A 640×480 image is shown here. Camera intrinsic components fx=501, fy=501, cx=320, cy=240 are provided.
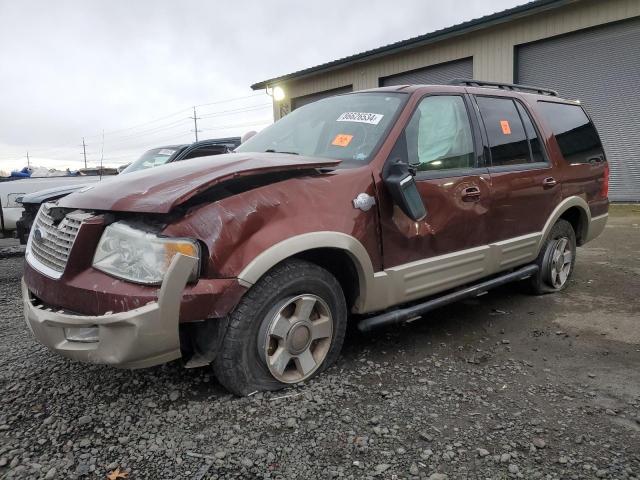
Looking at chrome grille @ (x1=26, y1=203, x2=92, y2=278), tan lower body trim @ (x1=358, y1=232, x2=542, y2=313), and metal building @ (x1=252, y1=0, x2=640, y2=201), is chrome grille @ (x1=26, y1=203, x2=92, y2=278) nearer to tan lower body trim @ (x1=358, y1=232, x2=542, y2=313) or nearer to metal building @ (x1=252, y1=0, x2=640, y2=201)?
tan lower body trim @ (x1=358, y1=232, x2=542, y2=313)

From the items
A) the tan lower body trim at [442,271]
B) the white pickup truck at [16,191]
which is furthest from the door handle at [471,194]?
the white pickup truck at [16,191]

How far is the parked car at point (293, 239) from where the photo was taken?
232 centimetres

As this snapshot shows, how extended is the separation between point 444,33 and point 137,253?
12227 mm

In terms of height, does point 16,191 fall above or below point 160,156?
below

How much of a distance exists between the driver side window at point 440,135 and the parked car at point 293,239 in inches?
0.5

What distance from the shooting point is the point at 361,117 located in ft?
11.1

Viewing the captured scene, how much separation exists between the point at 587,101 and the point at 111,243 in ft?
38.2

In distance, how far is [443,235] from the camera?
130 inches

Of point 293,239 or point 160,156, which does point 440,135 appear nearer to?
point 293,239

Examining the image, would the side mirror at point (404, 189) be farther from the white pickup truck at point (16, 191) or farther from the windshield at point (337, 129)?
the white pickup truck at point (16, 191)

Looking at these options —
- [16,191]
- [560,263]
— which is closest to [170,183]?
[560,263]

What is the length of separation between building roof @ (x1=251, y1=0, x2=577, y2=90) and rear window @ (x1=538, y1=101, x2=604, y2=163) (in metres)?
7.10

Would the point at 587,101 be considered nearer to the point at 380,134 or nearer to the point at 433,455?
the point at 380,134

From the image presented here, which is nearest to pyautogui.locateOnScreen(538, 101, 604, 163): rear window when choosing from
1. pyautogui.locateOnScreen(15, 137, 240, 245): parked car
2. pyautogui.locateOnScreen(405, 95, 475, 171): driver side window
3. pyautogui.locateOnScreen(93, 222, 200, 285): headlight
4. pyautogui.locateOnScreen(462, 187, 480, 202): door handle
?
pyautogui.locateOnScreen(405, 95, 475, 171): driver side window
